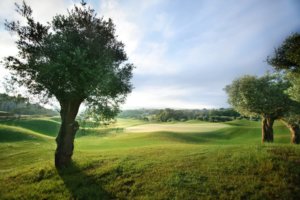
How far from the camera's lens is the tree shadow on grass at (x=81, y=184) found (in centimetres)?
1325

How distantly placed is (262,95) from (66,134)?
1245 inches

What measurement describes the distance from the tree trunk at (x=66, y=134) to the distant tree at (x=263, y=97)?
2993cm

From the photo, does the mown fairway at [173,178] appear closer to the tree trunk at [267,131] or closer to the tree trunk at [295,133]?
the tree trunk at [267,131]

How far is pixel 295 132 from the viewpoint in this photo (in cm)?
3841

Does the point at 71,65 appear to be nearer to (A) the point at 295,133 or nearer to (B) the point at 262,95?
(B) the point at 262,95

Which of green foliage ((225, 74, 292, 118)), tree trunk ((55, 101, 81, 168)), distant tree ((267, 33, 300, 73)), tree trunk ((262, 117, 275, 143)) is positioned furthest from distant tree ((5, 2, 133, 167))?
tree trunk ((262, 117, 275, 143))

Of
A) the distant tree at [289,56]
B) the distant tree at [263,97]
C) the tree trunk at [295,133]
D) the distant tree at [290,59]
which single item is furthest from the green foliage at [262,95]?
the distant tree at [289,56]

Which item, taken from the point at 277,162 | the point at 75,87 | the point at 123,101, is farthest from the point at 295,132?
the point at 75,87

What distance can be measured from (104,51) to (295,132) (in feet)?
126

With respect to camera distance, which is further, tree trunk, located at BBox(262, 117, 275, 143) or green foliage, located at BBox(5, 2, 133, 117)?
tree trunk, located at BBox(262, 117, 275, 143)

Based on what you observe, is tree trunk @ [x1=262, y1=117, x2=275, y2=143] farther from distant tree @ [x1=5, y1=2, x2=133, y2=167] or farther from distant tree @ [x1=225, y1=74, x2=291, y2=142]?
distant tree @ [x1=5, y1=2, x2=133, y2=167]

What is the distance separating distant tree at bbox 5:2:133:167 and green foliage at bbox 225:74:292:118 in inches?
1030

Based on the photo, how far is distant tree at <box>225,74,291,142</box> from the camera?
34875 mm

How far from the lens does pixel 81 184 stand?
49.8 feet
